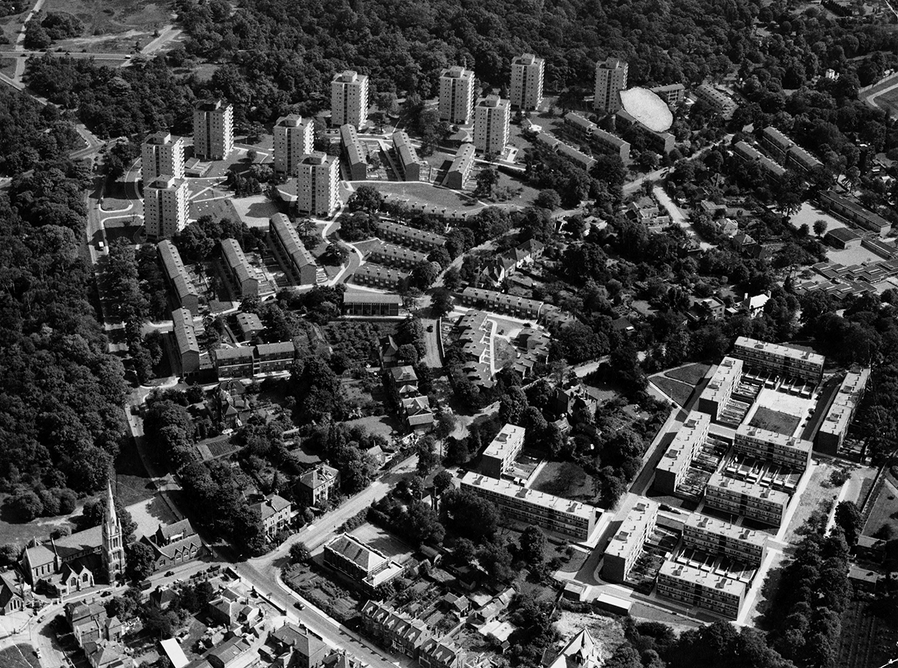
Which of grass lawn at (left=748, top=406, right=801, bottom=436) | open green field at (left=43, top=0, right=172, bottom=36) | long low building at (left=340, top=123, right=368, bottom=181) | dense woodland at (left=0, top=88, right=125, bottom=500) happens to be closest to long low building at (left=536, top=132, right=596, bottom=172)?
long low building at (left=340, top=123, right=368, bottom=181)

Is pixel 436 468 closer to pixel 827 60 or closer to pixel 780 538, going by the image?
pixel 780 538

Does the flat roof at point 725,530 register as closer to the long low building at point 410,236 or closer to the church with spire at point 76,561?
the church with spire at point 76,561

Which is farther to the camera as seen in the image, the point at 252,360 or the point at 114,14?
the point at 114,14

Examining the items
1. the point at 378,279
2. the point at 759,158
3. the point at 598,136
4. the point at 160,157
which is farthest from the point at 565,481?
the point at 759,158

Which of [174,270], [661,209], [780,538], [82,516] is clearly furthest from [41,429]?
[661,209]

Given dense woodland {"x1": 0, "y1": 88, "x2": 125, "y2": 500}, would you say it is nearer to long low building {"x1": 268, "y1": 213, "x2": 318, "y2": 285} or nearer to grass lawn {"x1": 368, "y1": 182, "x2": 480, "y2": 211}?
long low building {"x1": 268, "y1": 213, "x2": 318, "y2": 285}

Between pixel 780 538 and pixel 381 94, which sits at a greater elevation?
pixel 381 94

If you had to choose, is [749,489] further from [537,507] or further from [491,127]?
[491,127]
